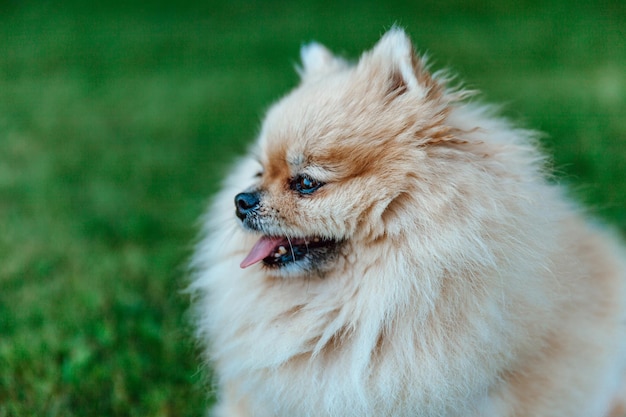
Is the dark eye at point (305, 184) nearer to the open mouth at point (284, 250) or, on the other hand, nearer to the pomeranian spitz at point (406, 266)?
the pomeranian spitz at point (406, 266)

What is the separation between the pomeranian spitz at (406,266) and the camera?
96.0 inches

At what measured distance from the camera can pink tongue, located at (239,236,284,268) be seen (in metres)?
2.72

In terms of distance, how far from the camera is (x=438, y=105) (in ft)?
8.34

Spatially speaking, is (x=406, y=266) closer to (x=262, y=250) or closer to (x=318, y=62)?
(x=262, y=250)

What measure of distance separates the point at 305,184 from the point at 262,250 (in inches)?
15.1

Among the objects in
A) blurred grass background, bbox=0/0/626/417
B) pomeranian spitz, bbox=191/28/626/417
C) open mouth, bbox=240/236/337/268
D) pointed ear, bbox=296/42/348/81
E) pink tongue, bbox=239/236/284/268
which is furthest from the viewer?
blurred grass background, bbox=0/0/626/417

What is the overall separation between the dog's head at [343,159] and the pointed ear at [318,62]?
16.7 inches

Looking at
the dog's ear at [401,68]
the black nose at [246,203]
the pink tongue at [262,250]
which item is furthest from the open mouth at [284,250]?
the dog's ear at [401,68]

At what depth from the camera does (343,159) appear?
97.0 inches

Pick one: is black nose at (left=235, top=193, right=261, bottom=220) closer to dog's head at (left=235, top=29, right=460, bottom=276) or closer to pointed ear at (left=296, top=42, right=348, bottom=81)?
dog's head at (left=235, top=29, right=460, bottom=276)

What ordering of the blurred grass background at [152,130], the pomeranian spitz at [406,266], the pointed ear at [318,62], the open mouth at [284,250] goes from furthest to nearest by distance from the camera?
the blurred grass background at [152,130] < the pointed ear at [318,62] < the open mouth at [284,250] < the pomeranian spitz at [406,266]

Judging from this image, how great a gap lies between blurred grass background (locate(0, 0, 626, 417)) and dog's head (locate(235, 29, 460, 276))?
534 millimetres

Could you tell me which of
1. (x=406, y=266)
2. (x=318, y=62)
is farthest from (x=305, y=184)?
(x=318, y=62)

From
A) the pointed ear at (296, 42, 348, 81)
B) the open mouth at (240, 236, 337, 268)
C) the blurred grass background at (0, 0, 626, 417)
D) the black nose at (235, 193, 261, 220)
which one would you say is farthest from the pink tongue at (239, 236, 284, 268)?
the blurred grass background at (0, 0, 626, 417)
